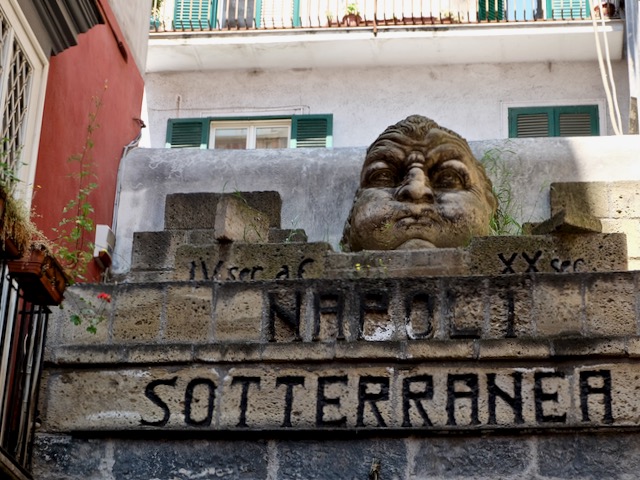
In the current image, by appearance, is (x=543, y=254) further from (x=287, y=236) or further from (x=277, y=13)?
(x=277, y=13)

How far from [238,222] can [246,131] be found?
8.28m

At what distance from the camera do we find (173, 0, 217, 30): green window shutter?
20.0m

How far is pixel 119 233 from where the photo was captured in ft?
44.5

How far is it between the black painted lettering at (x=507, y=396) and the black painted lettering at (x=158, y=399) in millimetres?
1805

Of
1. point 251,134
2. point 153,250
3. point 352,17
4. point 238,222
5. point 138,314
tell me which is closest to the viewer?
point 138,314

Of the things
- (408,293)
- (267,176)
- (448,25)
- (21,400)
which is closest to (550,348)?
(408,293)

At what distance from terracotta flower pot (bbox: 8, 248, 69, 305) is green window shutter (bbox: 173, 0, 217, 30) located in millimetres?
10685

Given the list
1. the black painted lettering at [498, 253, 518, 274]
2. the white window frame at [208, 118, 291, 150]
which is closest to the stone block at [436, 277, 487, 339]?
the black painted lettering at [498, 253, 518, 274]

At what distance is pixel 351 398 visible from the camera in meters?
9.51

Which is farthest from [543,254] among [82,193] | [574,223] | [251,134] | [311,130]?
[251,134]

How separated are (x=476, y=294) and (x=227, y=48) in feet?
33.9

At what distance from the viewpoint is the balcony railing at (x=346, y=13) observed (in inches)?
765

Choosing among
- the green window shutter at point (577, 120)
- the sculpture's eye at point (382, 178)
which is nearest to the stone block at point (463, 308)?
the sculpture's eye at point (382, 178)

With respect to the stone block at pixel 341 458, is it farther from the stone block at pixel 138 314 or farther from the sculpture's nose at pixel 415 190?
the sculpture's nose at pixel 415 190
